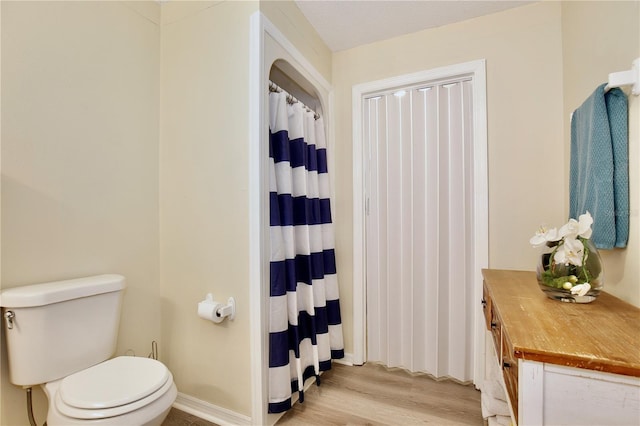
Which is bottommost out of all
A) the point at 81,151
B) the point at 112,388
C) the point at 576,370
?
the point at 112,388

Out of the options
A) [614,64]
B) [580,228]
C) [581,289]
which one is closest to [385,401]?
[581,289]

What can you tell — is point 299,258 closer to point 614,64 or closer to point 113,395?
point 113,395

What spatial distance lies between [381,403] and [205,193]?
166cm

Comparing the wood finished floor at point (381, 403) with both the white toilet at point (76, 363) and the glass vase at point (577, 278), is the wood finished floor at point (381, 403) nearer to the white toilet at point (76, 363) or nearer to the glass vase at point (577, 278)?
the white toilet at point (76, 363)

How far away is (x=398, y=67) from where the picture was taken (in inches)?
81.7

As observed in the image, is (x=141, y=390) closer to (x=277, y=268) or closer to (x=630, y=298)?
(x=277, y=268)

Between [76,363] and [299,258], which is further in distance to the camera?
[299,258]

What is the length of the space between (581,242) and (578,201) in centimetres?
40

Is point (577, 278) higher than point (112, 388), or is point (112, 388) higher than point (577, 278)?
point (577, 278)

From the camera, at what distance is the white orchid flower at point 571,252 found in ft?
3.20

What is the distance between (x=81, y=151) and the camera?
141cm

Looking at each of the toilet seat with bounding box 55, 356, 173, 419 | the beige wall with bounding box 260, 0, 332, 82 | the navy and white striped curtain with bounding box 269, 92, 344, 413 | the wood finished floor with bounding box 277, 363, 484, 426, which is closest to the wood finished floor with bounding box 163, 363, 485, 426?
the wood finished floor with bounding box 277, 363, 484, 426

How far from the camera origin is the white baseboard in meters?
1.51

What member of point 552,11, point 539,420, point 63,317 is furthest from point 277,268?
point 552,11
